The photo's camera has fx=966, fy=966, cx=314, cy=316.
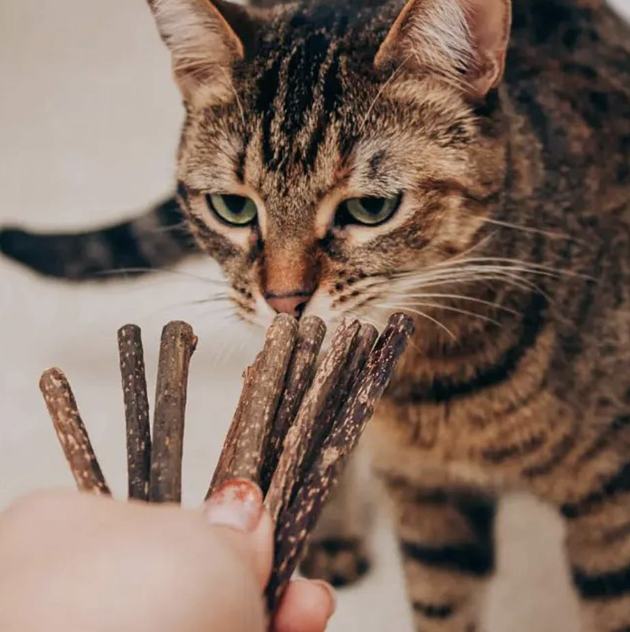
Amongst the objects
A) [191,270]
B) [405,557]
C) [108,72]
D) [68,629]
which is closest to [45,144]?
[108,72]

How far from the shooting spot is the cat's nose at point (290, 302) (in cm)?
85

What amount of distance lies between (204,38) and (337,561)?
2.53 feet

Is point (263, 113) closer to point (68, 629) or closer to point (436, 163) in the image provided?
point (436, 163)

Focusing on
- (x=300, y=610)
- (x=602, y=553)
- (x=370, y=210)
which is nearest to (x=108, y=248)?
(x=370, y=210)

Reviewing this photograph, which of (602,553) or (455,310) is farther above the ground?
(455,310)

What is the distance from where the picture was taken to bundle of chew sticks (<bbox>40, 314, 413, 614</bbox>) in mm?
569

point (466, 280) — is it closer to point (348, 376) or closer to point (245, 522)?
point (348, 376)

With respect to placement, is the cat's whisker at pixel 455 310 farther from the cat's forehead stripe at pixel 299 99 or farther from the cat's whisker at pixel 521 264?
the cat's forehead stripe at pixel 299 99

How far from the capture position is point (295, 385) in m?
0.62

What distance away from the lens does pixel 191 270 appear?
5.25 ft

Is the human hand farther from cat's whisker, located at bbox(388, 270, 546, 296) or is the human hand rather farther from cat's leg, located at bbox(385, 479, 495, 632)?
cat's leg, located at bbox(385, 479, 495, 632)

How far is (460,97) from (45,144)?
1167 millimetres

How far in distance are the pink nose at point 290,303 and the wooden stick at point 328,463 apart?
0.21 m

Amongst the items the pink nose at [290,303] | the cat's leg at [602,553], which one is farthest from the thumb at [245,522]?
the cat's leg at [602,553]
